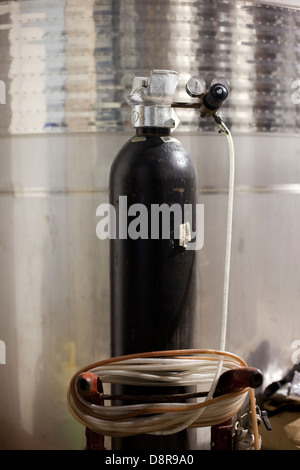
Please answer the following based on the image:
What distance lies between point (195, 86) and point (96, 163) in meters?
0.38

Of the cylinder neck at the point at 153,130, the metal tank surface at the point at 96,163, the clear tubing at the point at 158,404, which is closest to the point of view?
the clear tubing at the point at 158,404

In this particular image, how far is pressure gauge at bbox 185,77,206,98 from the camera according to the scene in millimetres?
1432

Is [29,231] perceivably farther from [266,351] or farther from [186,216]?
[266,351]

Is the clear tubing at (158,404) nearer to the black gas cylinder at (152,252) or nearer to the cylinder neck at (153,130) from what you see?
the black gas cylinder at (152,252)

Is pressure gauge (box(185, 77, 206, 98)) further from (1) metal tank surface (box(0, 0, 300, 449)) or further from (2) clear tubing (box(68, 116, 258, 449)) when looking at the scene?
(2) clear tubing (box(68, 116, 258, 449))

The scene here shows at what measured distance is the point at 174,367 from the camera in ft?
4.51

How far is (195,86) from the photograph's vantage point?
1436mm

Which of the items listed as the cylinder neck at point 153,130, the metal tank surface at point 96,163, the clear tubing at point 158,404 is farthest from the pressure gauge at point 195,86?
the clear tubing at point 158,404

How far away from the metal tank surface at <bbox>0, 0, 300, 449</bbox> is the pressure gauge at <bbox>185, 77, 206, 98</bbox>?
0.68ft

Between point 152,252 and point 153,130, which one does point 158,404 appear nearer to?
point 152,252

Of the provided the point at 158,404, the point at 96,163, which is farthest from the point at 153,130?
the point at 158,404

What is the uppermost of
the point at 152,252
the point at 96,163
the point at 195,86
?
the point at 195,86

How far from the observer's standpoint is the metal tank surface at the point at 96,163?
5.35 feet

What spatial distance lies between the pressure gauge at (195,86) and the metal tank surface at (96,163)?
0.21 metres
